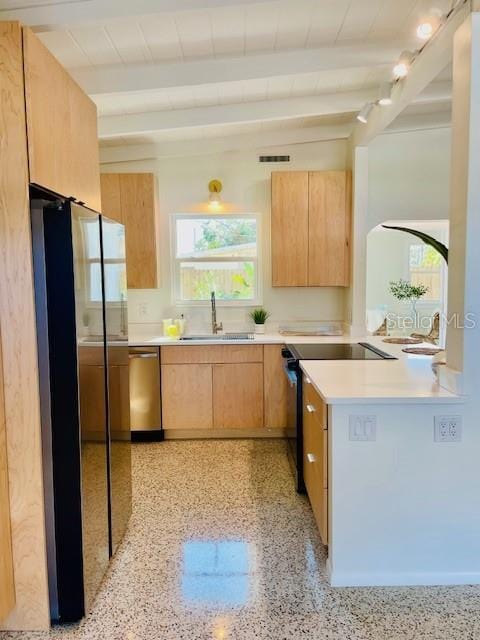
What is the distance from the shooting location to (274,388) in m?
3.79

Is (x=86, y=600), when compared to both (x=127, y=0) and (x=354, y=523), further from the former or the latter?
(x=127, y=0)

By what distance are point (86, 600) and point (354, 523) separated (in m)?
1.20

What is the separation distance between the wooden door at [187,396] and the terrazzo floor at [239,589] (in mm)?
906

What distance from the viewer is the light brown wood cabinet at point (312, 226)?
12.9 ft

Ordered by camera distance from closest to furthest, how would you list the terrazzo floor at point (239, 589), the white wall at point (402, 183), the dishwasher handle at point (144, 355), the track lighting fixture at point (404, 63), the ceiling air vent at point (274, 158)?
the terrazzo floor at point (239, 589)
the track lighting fixture at point (404, 63)
the dishwasher handle at point (144, 355)
the white wall at point (402, 183)
the ceiling air vent at point (274, 158)

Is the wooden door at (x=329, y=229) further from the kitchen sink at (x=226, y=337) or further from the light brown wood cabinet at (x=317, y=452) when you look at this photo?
the light brown wood cabinet at (x=317, y=452)

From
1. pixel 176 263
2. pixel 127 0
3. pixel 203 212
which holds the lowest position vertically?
pixel 176 263

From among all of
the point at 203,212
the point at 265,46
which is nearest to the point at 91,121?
the point at 265,46

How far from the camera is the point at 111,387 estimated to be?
84.8 inches

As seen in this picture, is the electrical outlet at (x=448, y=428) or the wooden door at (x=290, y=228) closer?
the electrical outlet at (x=448, y=428)

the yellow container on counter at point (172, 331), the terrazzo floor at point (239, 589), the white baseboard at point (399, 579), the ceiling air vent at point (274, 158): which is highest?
the ceiling air vent at point (274, 158)

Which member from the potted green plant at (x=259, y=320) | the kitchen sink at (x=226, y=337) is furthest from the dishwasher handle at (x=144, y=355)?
the potted green plant at (x=259, y=320)

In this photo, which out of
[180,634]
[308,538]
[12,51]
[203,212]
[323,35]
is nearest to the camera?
[12,51]

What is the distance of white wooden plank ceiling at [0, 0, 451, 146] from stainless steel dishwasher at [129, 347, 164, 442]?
1958 mm
